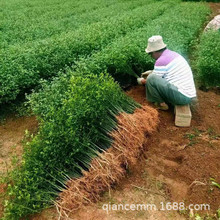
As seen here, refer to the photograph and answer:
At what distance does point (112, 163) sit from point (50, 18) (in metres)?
10.3

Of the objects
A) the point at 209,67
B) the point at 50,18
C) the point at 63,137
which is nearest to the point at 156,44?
the point at 209,67

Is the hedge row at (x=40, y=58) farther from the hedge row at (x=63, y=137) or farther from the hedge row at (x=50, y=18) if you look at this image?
the hedge row at (x=50, y=18)

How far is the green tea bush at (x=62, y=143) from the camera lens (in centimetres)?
390

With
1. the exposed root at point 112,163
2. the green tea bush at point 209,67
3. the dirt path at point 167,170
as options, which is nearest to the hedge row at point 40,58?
the dirt path at point 167,170

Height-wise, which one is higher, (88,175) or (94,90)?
(94,90)

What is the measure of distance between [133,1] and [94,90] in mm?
14609

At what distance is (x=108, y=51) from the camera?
7.11 metres

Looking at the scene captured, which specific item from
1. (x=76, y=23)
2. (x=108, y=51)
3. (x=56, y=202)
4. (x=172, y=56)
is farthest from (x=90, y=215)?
(x=76, y=23)

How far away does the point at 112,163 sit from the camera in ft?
14.5

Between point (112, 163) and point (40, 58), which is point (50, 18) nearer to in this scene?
point (40, 58)

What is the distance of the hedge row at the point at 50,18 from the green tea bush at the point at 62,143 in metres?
4.84

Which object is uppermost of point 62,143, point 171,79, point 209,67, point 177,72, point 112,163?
point 62,143

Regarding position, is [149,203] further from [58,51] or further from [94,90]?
Answer: [58,51]

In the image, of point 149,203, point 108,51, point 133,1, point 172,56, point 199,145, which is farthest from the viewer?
point 133,1
